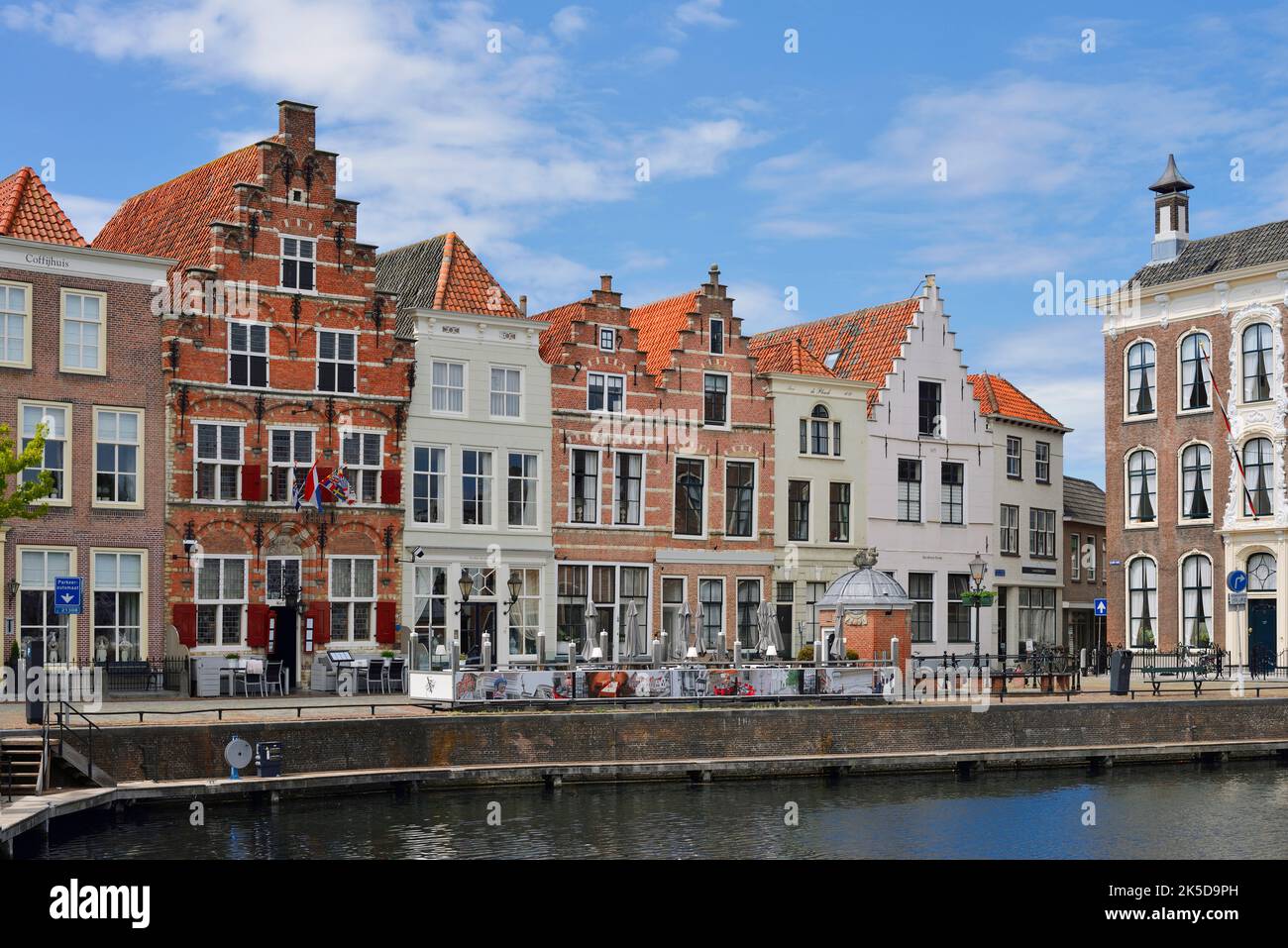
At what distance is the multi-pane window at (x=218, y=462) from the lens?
40281 millimetres

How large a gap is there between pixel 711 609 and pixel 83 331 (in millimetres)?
19963

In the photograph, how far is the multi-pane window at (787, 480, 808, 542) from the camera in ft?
167

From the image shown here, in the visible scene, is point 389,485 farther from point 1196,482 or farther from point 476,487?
point 1196,482


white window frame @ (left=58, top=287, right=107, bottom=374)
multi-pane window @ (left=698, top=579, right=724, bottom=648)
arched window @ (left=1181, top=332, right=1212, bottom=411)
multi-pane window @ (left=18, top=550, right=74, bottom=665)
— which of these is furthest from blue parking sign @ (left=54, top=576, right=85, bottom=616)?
arched window @ (left=1181, top=332, right=1212, bottom=411)

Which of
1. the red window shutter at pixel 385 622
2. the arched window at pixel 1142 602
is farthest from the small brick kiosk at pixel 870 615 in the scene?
the arched window at pixel 1142 602

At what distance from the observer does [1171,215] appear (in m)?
57.1

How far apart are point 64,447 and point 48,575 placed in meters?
3.05

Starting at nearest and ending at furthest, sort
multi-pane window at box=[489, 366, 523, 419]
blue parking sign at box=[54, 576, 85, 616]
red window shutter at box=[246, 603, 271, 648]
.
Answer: blue parking sign at box=[54, 576, 85, 616] < red window shutter at box=[246, 603, 271, 648] < multi-pane window at box=[489, 366, 523, 419]

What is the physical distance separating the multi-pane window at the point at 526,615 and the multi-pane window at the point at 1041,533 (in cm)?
2090

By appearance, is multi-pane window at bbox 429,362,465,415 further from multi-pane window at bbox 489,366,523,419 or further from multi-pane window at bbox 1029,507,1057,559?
multi-pane window at bbox 1029,507,1057,559

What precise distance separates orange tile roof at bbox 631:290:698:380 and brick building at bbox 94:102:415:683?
9.41m

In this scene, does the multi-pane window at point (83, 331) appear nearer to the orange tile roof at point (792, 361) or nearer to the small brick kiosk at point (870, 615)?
the small brick kiosk at point (870, 615)
